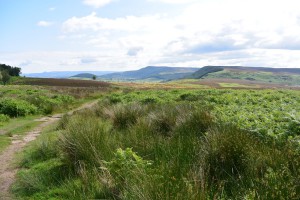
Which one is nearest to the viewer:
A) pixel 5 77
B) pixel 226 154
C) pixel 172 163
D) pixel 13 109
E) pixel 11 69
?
pixel 172 163

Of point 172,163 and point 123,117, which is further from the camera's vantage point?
point 123,117

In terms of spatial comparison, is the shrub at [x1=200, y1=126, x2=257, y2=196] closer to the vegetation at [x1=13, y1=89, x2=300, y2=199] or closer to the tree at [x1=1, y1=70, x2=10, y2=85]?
the vegetation at [x1=13, y1=89, x2=300, y2=199]

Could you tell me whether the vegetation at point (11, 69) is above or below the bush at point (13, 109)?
above

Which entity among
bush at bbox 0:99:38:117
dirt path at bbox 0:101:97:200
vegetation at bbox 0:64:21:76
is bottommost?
dirt path at bbox 0:101:97:200

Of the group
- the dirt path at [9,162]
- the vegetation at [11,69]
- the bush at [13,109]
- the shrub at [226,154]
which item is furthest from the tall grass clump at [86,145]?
the vegetation at [11,69]

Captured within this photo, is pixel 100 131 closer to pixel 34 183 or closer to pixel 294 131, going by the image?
pixel 34 183

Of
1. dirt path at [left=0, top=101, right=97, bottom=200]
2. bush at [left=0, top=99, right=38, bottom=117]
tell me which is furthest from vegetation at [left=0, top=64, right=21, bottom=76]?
dirt path at [left=0, top=101, right=97, bottom=200]

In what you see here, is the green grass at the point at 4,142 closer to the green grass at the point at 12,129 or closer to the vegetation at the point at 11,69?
the green grass at the point at 12,129

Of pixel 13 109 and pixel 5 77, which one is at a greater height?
pixel 5 77

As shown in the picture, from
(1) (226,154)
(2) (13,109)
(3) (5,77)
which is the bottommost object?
(2) (13,109)

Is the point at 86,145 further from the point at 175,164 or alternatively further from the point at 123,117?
the point at 123,117

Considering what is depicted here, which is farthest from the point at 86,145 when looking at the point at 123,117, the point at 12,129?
the point at 12,129

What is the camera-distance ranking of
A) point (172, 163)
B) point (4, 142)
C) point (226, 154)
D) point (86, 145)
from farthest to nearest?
point (4, 142) → point (86, 145) → point (226, 154) → point (172, 163)

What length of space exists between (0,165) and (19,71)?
354 feet
